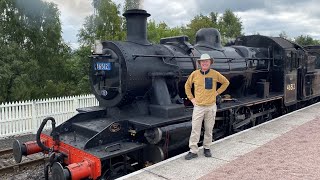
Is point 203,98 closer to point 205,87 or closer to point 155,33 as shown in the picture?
point 205,87

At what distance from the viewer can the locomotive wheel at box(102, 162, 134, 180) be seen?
16.5ft

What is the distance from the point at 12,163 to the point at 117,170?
365cm

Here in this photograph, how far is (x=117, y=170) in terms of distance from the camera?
517 cm

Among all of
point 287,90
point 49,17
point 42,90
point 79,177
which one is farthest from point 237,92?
point 49,17

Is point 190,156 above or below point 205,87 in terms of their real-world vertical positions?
below

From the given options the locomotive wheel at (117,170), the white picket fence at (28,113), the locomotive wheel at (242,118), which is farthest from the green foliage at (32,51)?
the locomotive wheel at (117,170)

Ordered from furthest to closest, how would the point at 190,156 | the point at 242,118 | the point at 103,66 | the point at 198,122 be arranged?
the point at 242,118 < the point at 103,66 < the point at 198,122 < the point at 190,156

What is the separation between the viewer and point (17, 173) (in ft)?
22.4

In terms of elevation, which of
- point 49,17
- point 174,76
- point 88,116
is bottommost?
point 88,116

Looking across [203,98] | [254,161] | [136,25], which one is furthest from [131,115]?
[254,161]

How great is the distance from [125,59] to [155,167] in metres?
1.95

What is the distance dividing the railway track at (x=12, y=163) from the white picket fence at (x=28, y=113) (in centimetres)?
259

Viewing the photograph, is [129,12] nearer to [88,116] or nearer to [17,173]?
[88,116]

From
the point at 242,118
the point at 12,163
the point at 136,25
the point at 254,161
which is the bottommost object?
the point at 12,163
